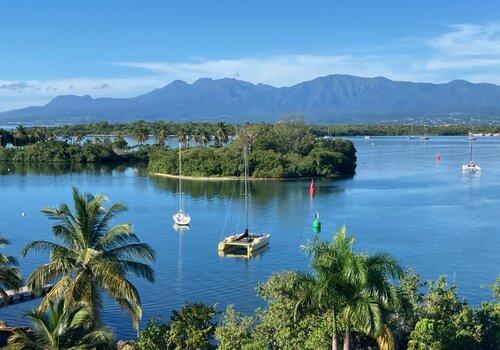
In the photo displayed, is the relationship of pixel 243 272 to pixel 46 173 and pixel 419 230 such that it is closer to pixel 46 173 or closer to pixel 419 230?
pixel 419 230

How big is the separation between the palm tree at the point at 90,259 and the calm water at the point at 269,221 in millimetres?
10814

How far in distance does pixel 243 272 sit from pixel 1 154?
249 feet

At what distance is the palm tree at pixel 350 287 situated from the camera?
11930 mm

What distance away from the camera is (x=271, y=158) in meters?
80.1

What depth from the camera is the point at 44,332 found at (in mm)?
11383

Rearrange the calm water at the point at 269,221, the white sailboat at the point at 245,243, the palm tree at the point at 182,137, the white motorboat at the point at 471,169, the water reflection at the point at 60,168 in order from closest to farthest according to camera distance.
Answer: the calm water at the point at 269,221 → the white sailboat at the point at 245,243 → the water reflection at the point at 60,168 → the white motorboat at the point at 471,169 → the palm tree at the point at 182,137

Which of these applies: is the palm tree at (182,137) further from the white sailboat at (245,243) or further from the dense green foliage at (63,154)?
the white sailboat at (245,243)

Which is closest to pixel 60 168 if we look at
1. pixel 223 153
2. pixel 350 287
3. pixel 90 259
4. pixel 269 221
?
pixel 223 153

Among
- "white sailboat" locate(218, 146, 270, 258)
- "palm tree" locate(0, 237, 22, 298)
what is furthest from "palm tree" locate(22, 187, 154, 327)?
"white sailboat" locate(218, 146, 270, 258)

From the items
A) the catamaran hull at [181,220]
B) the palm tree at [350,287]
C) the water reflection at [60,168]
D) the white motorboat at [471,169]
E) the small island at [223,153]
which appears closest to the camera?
the palm tree at [350,287]

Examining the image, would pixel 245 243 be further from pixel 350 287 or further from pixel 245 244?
pixel 350 287

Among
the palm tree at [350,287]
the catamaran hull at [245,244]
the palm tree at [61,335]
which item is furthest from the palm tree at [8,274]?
the catamaran hull at [245,244]

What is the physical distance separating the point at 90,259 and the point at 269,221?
36.3m

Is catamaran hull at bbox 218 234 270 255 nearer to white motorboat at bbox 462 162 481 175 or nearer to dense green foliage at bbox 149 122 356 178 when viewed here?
dense green foliage at bbox 149 122 356 178
